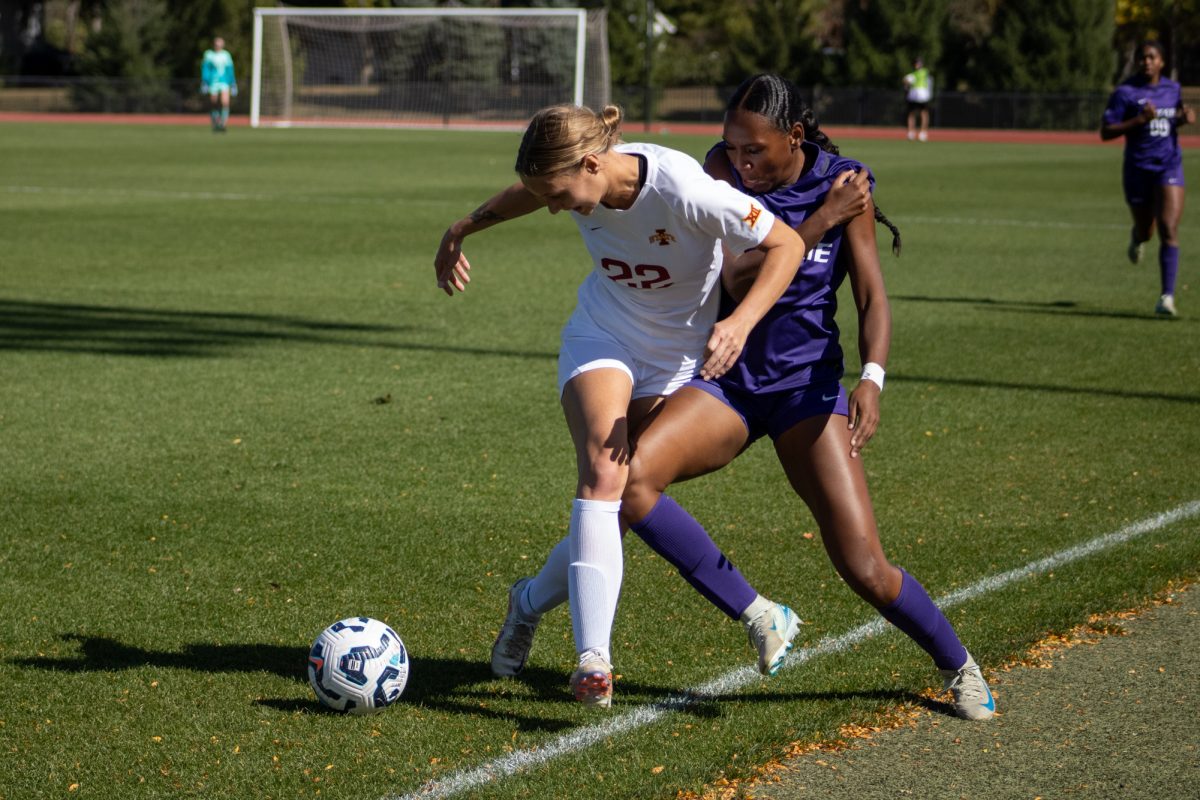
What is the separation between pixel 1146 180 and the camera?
1203cm

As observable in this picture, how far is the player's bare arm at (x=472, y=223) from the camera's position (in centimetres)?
443

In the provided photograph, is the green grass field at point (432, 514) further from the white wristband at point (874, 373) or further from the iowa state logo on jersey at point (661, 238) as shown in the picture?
the iowa state logo on jersey at point (661, 238)

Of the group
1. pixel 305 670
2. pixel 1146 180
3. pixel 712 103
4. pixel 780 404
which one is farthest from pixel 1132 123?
pixel 712 103

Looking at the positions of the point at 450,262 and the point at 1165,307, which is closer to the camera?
the point at 450,262

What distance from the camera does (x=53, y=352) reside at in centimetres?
988

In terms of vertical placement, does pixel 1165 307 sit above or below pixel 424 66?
below

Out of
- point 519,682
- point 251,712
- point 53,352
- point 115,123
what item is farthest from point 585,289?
point 115,123

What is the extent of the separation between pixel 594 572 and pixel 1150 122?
940cm

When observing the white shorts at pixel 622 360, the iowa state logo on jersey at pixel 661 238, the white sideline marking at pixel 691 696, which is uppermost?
the iowa state logo on jersey at pixel 661 238

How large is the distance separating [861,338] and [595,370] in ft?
2.46

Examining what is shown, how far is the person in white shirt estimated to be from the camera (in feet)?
12.6

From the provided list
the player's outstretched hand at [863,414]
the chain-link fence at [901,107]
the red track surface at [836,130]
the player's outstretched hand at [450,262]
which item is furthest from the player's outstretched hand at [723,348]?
the chain-link fence at [901,107]

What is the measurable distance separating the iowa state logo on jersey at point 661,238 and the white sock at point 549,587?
881mm

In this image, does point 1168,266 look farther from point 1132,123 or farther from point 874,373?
point 874,373
